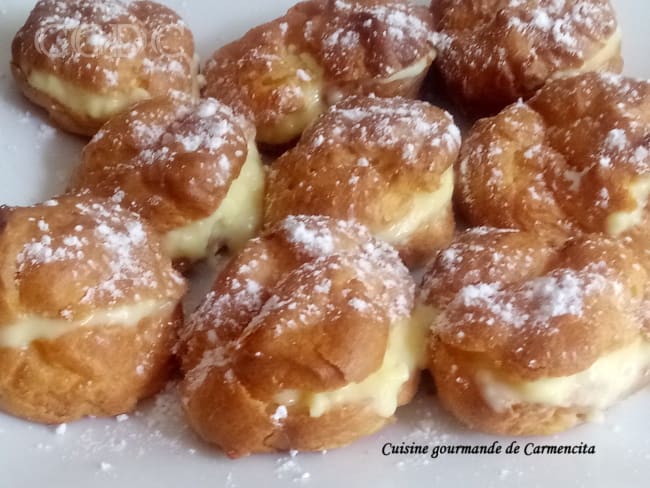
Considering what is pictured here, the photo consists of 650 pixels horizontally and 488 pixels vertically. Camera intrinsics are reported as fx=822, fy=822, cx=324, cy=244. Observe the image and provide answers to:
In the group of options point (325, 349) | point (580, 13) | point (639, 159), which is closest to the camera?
point (325, 349)

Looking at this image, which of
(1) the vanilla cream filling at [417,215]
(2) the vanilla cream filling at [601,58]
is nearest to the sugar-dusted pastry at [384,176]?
(1) the vanilla cream filling at [417,215]

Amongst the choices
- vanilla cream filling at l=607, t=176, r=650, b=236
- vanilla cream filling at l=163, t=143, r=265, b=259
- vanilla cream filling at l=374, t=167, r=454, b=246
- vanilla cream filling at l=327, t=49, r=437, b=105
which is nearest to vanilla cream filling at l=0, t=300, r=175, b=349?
vanilla cream filling at l=163, t=143, r=265, b=259

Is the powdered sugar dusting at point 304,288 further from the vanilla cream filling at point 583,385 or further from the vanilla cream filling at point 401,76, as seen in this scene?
the vanilla cream filling at point 401,76

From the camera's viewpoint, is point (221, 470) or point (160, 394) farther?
point (160, 394)

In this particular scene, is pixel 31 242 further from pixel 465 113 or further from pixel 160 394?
pixel 465 113

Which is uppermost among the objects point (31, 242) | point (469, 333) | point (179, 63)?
point (179, 63)

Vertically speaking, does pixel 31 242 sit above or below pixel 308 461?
above

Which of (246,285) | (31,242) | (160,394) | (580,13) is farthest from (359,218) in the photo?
(580,13)
